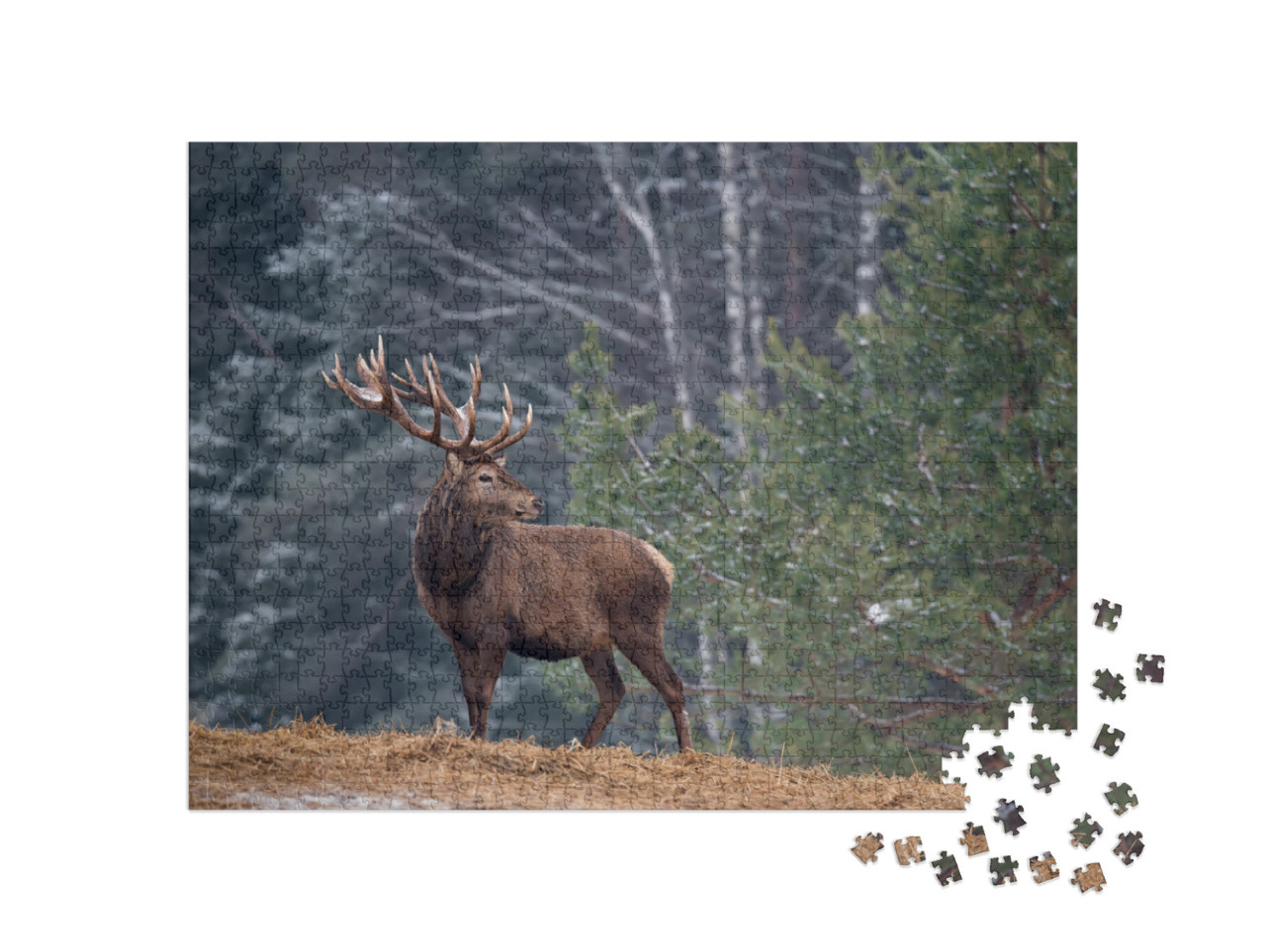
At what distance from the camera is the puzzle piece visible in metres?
6.68

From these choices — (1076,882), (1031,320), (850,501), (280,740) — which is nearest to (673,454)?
(850,501)

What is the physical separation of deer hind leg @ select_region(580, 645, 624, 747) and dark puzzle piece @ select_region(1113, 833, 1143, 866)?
2.72 meters

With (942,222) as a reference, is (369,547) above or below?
below

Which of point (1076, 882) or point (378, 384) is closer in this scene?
point (1076, 882)

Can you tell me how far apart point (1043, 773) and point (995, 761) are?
0.82 ft

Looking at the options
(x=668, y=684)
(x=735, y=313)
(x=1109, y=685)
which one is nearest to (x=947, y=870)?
(x=1109, y=685)

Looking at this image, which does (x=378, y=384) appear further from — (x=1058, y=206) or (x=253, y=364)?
(x=1058, y=206)

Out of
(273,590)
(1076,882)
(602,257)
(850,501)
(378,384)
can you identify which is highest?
(602,257)

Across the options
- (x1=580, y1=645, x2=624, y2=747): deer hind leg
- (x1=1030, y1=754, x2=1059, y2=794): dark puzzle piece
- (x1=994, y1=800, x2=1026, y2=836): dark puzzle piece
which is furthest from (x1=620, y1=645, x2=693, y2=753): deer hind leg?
(x1=1030, y1=754, x2=1059, y2=794): dark puzzle piece

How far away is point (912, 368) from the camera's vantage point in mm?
7133

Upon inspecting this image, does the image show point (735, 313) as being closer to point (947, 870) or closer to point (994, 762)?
point (994, 762)

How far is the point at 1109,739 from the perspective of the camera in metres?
6.75

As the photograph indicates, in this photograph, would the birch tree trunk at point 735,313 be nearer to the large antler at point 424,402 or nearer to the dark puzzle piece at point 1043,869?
the large antler at point 424,402

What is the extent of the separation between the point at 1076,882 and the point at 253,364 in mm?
5147
